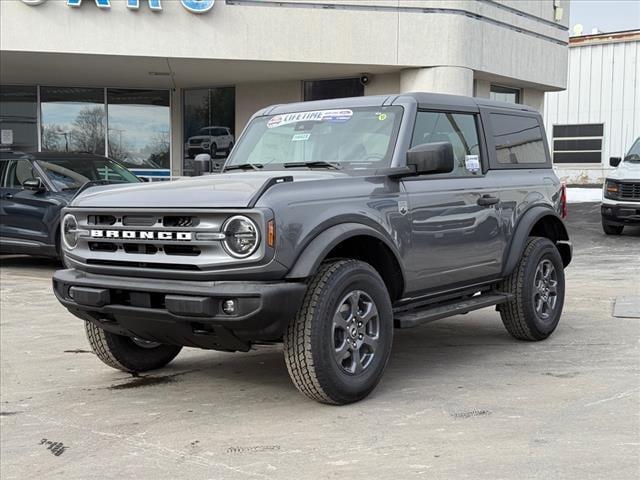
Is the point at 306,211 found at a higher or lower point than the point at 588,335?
higher

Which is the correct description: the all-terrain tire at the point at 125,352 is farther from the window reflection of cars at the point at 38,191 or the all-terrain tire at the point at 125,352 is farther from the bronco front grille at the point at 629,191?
the bronco front grille at the point at 629,191

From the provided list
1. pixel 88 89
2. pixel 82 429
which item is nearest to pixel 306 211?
pixel 82 429

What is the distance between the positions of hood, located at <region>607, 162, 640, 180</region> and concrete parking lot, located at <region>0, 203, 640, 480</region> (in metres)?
9.34

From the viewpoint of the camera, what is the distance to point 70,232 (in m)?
5.07

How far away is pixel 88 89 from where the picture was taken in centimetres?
1883

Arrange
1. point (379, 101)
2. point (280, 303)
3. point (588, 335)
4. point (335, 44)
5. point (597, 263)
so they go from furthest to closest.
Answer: point (335, 44) → point (597, 263) → point (588, 335) → point (379, 101) → point (280, 303)

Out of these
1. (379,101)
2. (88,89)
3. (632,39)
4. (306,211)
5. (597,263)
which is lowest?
(597,263)

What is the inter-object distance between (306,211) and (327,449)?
1.33 meters

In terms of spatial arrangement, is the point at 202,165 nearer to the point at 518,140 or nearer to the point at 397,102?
the point at 397,102

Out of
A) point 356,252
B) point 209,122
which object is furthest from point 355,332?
point 209,122

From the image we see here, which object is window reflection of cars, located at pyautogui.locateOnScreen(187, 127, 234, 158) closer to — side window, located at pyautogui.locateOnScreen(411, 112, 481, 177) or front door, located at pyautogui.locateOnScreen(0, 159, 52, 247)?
front door, located at pyautogui.locateOnScreen(0, 159, 52, 247)

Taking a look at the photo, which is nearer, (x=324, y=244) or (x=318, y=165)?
(x=324, y=244)

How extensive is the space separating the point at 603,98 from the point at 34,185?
2742cm

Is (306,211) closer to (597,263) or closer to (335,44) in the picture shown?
(597,263)
